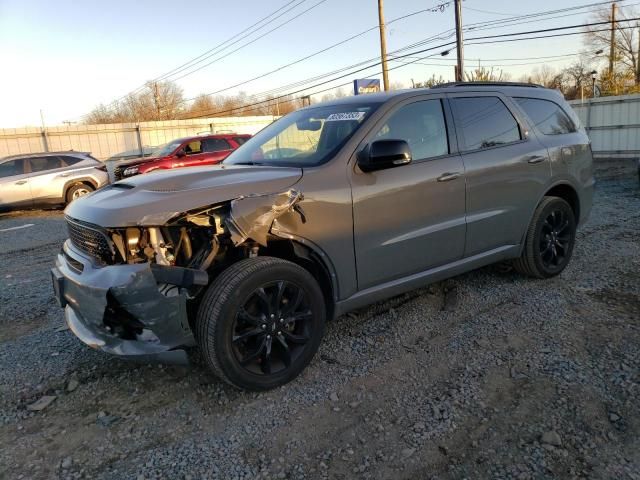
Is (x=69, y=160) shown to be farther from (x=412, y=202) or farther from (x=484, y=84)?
(x=412, y=202)

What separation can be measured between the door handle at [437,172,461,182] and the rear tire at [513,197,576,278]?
4.08 feet

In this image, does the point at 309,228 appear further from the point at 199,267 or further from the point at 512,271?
the point at 512,271

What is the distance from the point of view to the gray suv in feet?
9.29

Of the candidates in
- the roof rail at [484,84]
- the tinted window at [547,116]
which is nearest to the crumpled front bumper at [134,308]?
the roof rail at [484,84]

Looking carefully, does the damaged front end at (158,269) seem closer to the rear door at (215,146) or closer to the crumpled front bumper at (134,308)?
the crumpled front bumper at (134,308)

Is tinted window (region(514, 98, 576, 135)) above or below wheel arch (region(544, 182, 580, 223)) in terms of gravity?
above

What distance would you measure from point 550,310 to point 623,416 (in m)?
1.53

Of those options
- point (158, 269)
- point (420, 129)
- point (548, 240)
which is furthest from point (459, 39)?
point (158, 269)

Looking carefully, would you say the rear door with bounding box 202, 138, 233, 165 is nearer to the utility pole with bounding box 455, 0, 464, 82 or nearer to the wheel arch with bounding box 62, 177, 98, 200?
the wheel arch with bounding box 62, 177, 98, 200

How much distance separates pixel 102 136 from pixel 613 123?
23320 mm

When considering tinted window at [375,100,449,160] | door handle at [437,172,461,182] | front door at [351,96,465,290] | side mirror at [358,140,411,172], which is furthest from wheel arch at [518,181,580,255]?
side mirror at [358,140,411,172]

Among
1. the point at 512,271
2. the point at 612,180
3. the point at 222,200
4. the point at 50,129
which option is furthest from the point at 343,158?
the point at 50,129

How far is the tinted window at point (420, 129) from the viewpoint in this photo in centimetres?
367

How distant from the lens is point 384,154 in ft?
10.8
